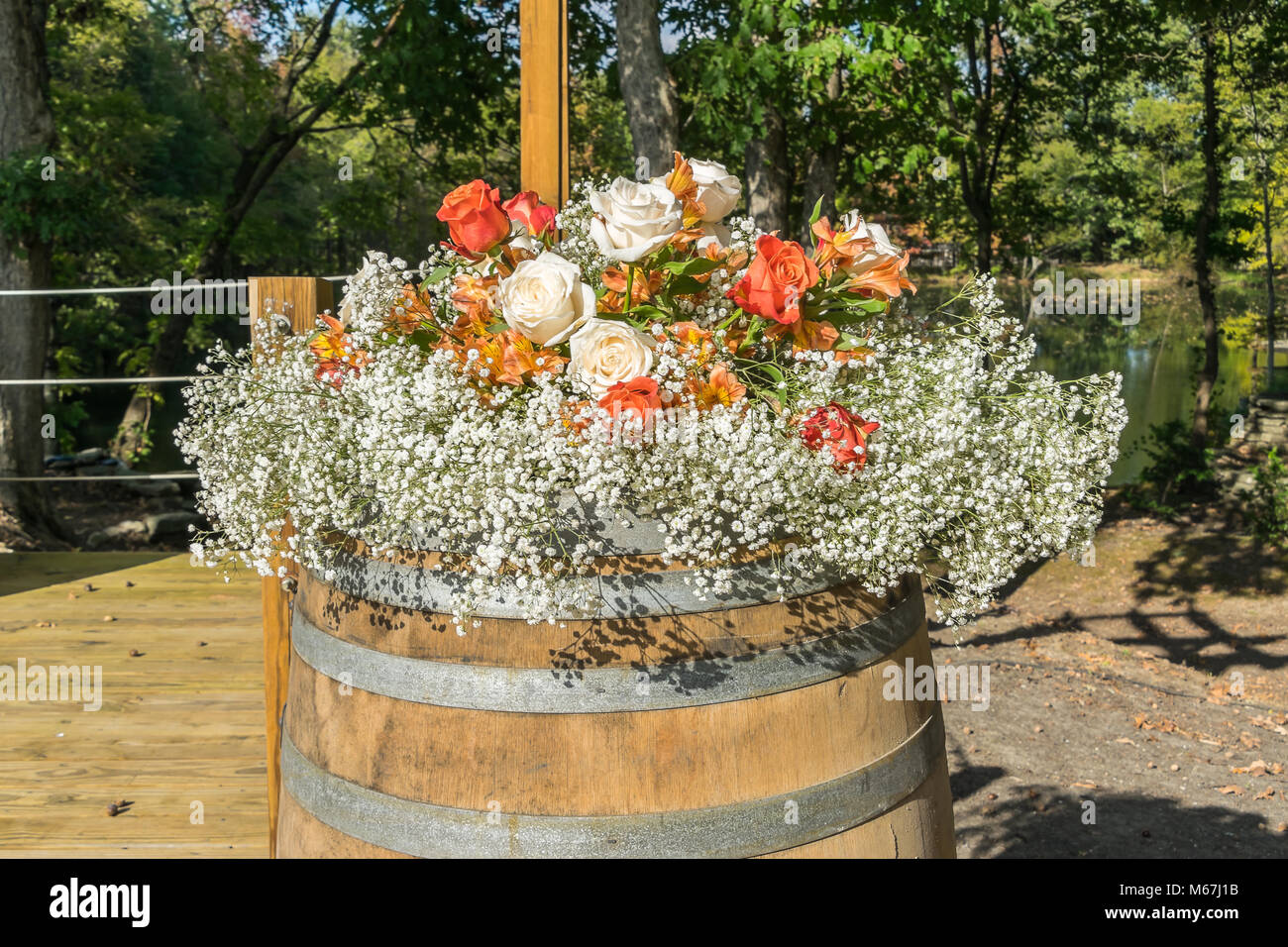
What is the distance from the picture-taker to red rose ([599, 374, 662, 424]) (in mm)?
1461

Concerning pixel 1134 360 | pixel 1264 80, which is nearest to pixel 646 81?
pixel 1264 80

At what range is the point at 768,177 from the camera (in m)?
8.81

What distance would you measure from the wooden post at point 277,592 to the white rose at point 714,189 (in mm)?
1080

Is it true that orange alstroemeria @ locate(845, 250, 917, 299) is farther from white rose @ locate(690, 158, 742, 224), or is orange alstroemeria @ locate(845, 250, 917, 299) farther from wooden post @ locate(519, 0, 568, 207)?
wooden post @ locate(519, 0, 568, 207)

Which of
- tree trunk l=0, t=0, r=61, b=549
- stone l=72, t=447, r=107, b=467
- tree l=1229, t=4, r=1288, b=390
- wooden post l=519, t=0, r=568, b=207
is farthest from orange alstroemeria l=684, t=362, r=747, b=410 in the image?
stone l=72, t=447, r=107, b=467

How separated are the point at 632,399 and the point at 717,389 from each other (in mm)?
175

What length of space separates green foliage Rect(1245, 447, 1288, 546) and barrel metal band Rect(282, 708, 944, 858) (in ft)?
33.0

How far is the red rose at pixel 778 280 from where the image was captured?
1.57 meters

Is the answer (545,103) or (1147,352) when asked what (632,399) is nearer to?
(545,103)

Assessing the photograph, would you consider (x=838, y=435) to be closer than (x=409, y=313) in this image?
Yes

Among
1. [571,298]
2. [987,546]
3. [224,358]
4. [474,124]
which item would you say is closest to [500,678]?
Result: [571,298]

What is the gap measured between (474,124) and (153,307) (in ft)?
15.0

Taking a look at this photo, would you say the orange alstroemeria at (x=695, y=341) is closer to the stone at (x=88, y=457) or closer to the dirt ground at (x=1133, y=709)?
A: the dirt ground at (x=1133, y=709)
